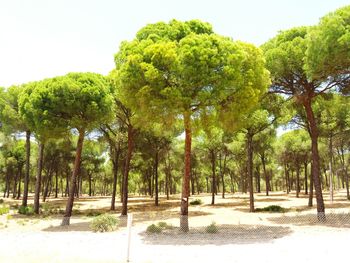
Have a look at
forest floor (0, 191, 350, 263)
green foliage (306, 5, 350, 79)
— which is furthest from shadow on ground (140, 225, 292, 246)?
green foliage (306, 5, 350, 79)

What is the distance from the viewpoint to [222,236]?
44.1 feet

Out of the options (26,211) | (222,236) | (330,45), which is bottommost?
(222,236)

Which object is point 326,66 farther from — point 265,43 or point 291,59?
point 265,43

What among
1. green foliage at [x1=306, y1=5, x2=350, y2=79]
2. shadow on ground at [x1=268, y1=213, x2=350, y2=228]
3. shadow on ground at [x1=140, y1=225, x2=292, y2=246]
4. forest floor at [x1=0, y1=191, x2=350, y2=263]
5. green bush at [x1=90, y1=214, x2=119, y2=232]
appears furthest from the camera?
shadow on ground at [x1=268, y1=213, x2=350, y2=228]

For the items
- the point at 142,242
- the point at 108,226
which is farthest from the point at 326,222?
the point at 108,226

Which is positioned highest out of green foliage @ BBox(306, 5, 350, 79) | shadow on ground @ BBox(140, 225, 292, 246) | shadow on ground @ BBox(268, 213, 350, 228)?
green foliage @ BBox(306, 5, 350, 79)

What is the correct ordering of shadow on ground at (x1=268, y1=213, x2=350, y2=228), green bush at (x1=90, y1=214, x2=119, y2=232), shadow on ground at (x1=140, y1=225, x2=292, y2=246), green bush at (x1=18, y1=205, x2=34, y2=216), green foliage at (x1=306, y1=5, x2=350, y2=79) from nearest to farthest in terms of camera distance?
shadow on ground at (x1=140, y1=225, x2=292, y2=246) < green foliage at (x1=306, y1=5, x2=350, y2=79) < green bush at (x1=90, y1=214, x2=119, y2=232) < shadow on ground at (x1=268, y1=213, x2=350, y2=228) < green bush at (x1=18, y1=205, x2=34, y2=216)

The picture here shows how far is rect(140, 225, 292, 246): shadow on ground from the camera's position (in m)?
12.1

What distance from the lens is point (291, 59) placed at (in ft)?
57.0

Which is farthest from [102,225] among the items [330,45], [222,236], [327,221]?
[330,45]

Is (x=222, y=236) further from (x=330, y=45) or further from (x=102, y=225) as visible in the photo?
(x=330, y=45)

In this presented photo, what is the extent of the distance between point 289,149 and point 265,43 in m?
21.5

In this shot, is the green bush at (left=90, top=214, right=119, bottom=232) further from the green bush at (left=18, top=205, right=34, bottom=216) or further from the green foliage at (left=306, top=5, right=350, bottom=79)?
the green foliage at (left=306, top=5, right=350, bottom=79)

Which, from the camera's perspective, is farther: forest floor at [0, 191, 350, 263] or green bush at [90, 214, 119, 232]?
green bush at [90, 214, 119, 232]
